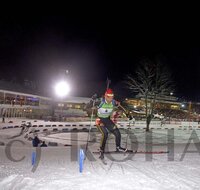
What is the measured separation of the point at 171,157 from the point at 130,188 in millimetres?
4929

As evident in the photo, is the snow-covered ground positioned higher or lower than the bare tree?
lower

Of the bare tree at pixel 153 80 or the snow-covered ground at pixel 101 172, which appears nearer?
the snow-covered ground at pixel 101 172

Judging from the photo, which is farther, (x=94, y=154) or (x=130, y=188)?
(x=94, y=154)

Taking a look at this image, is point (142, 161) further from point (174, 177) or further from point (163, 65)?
point (163, 65)

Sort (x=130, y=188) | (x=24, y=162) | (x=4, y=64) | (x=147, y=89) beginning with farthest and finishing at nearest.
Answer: (x=4, y=64), (x=147, y=89), (x=24, y=162), (x=130, y=188)

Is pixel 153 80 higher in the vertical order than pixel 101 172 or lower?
higher

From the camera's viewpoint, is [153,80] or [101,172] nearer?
[101,172]

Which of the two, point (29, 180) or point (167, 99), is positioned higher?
point (167, 99)

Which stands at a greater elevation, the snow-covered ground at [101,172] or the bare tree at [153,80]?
the bare tree at [153,80]

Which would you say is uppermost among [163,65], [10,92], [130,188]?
[163,65]

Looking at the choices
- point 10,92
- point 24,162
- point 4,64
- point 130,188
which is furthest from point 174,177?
point 4,64

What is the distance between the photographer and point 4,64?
232 ft

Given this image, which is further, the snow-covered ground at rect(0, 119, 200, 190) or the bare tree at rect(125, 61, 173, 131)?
the bare tree at rect(125, 61, 173, 131)

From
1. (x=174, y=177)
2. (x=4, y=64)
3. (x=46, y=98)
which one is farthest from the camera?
(x=4, y=64)
